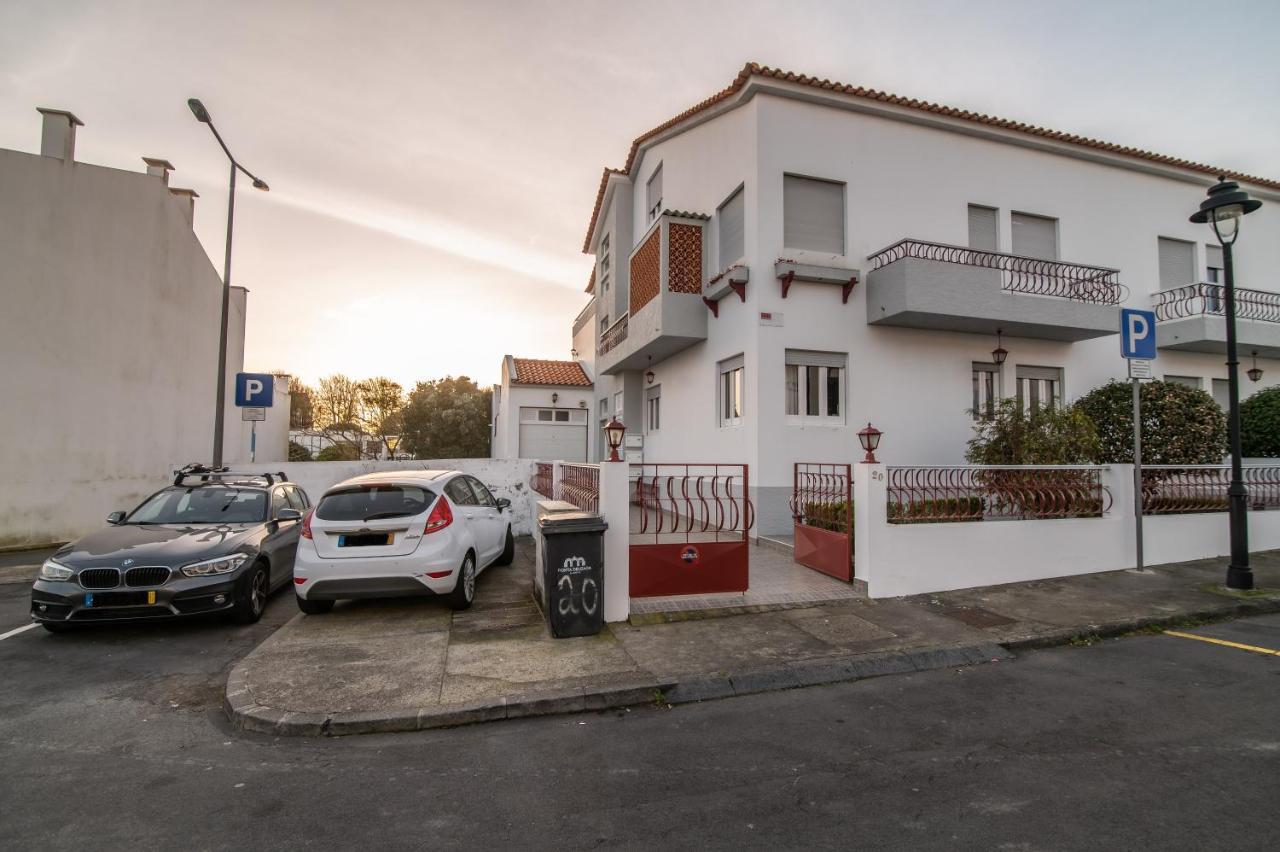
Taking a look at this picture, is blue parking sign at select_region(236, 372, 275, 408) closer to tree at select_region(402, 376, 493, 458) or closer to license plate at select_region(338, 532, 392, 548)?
license plate at select_region(338, 532, 392, 548)

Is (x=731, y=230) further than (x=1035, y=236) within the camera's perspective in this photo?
No

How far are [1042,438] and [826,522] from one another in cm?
373

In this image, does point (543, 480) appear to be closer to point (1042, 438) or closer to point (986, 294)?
point (1042, 438)

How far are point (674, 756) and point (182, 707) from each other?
3743 millimetres

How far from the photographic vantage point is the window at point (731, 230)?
11586mm

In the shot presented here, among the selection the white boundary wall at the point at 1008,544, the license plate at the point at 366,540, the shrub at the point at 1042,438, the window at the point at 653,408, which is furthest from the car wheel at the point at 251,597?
the shrub at the point at 1042,438

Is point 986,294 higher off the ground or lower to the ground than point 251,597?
higher

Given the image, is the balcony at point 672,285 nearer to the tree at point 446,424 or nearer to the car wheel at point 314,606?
the car wheel at point 314,606

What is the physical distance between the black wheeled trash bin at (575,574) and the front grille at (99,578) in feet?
13.8

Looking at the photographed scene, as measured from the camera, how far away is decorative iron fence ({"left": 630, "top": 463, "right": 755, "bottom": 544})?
6.81 meters

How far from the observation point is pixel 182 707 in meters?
4.61

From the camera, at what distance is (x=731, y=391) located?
11812mm

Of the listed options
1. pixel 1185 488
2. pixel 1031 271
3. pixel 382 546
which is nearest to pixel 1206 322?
pixel 1031 271

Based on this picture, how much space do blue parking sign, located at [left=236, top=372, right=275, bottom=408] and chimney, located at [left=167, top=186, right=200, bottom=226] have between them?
5.37 m
